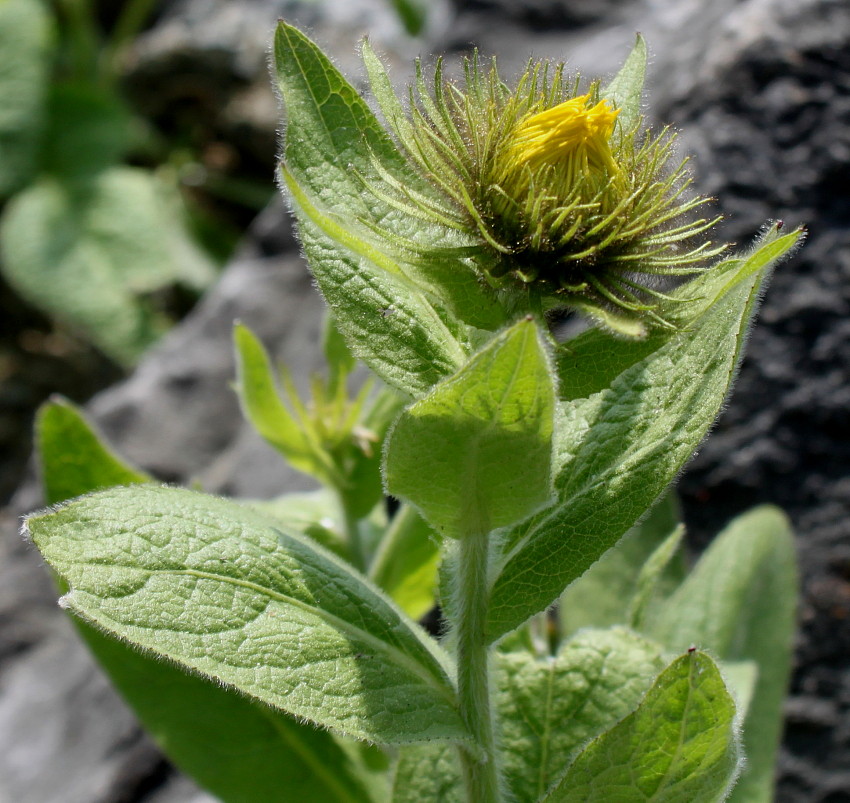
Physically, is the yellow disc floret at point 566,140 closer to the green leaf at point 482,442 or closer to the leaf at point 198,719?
the green leaf at point 482,442

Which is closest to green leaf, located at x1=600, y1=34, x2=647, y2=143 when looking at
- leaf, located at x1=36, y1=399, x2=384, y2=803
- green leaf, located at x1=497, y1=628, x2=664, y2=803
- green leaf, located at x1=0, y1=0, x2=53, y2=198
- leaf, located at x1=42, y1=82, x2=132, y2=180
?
green leaf, located at x1=497, y1=628, x2=664, y2=803

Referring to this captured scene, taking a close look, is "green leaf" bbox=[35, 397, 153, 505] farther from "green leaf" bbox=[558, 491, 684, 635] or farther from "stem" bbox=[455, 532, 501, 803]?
"green leaf" bbox=[558, 491, 684, 635]

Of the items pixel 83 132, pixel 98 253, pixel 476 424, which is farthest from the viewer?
pixel 83 132

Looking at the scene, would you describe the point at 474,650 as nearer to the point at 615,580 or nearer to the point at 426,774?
the point at 426,774

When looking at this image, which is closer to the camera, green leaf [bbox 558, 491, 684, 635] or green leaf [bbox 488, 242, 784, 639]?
green leaf [bbox 488, 242, 784, 639]

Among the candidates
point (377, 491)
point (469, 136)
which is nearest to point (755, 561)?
point (377, 491)

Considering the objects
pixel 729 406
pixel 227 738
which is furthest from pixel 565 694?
pixel 729 406
